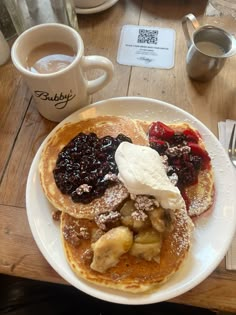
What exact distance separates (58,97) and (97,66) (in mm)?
130

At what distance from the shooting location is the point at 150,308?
979 mm

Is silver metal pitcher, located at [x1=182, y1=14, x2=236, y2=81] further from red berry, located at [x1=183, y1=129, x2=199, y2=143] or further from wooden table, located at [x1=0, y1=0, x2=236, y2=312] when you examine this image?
red berry, located at [x1=183, y1=129, x2=199, y2=143]

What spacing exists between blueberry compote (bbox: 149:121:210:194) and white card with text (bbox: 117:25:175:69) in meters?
0.32

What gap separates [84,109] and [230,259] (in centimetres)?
53

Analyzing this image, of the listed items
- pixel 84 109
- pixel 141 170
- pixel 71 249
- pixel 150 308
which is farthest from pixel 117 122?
pixel 150 308

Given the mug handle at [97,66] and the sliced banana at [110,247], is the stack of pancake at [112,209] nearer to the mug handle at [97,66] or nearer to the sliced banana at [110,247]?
the sliced banana at [110,247]

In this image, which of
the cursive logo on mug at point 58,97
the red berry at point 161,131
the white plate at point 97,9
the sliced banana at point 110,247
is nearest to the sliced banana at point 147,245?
the sliced banana at point 110,247

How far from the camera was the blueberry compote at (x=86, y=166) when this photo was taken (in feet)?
2.51

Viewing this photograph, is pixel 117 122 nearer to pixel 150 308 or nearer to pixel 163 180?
pixel 163 180

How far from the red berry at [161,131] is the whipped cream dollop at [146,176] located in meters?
0.11

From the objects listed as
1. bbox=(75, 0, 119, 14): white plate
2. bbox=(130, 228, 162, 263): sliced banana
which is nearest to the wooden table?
bbox=(75, 0, 119, 14): white plate

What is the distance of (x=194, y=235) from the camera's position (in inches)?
30.3

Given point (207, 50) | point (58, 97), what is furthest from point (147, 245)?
point (207, 50)

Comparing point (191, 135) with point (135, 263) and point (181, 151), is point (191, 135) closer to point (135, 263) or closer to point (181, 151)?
point (181, 151)
